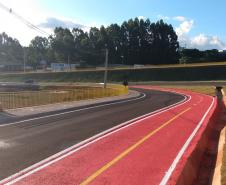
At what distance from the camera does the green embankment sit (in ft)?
283

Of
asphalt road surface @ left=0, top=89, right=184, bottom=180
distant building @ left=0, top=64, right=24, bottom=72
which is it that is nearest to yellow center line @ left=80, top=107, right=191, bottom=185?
asphalt road surface @ left=0, top=89, right=184, bottom=180

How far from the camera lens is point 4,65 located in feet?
568

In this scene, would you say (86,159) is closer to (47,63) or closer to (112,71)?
(112,71)

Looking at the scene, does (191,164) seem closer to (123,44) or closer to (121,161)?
(121,161)

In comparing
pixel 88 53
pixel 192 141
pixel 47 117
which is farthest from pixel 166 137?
pixel 88 53

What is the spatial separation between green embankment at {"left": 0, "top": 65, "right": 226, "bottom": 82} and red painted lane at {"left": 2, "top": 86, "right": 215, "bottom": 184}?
6939 centimetres

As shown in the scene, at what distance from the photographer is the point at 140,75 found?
98.9 metres

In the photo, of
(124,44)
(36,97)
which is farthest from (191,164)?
(124,44)

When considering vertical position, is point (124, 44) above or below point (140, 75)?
above

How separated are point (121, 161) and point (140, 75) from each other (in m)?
88.6

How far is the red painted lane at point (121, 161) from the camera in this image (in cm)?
887

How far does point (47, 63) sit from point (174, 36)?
57.8 meters

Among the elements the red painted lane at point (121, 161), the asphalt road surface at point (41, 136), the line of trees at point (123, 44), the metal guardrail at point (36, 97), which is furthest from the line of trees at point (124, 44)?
the red painted lane at point (121, 161)

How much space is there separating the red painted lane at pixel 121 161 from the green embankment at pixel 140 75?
69.4m
